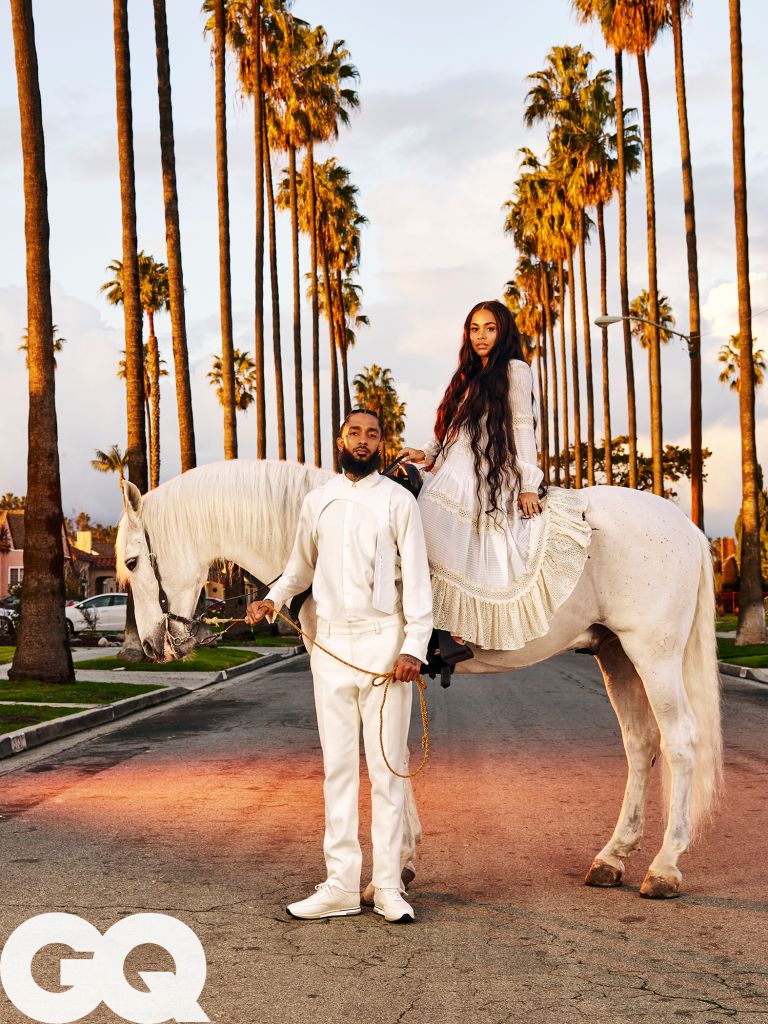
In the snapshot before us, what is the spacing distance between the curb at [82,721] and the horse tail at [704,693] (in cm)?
739

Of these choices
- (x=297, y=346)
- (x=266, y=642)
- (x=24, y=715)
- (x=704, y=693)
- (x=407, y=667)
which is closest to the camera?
(x=407, y=667)

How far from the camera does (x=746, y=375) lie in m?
28.8

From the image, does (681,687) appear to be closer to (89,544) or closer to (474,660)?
(474,660)

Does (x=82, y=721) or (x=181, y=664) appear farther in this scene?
(x=181, y=664)

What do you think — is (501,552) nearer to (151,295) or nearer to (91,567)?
(151,295)

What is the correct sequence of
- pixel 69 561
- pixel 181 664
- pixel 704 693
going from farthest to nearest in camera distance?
pixel 69 561, pixel 181 664, pixel 704 693

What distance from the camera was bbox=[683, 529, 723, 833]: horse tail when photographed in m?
6.21

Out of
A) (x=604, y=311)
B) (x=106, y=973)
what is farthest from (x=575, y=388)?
(x=106, y=973)

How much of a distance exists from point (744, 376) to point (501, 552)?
24.6m

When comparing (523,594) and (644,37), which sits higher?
(644,37)

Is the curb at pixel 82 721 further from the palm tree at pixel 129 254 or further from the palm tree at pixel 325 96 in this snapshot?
the palm tree at pixel 325 96

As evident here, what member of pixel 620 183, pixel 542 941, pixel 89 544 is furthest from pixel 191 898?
pixel 89 544

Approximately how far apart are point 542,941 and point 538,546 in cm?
188

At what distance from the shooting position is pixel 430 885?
5.99m
